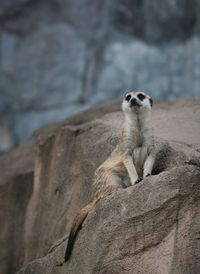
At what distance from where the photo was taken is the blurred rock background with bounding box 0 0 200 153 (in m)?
14.8

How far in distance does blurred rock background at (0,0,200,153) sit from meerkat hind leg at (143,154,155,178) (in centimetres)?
729

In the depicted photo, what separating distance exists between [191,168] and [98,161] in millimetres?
2111

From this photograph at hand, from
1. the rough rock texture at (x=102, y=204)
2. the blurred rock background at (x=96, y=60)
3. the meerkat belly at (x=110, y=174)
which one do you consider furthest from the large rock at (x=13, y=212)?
the blurred rock background at (x=96, y=60)

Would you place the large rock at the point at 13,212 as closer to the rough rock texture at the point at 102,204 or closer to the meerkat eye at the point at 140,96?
the rough rock texture at the point at 102,204

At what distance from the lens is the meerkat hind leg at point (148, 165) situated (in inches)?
287

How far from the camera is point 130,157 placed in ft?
24.5

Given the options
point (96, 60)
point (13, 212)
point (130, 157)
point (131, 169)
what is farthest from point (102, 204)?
point (96, 60)

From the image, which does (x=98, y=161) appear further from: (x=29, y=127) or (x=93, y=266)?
(x=29, y=127)

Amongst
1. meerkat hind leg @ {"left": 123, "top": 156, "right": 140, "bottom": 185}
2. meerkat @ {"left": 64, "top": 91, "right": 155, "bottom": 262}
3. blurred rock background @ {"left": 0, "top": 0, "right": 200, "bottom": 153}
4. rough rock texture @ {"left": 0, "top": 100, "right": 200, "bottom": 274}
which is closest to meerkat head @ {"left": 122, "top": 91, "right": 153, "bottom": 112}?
meerkat @ {"left": 64, "top": 91, "right": 155, "bottom": 262}

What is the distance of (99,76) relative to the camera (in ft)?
48.8

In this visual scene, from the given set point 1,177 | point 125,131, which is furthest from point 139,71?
point 125,131

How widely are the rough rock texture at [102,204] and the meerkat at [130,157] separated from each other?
19cm

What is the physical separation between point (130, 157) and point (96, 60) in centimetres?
761

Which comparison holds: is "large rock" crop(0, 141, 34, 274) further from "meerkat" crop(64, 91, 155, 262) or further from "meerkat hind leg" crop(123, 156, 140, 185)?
"meerkat hind leg" crop(123, 156, 140, 185)
